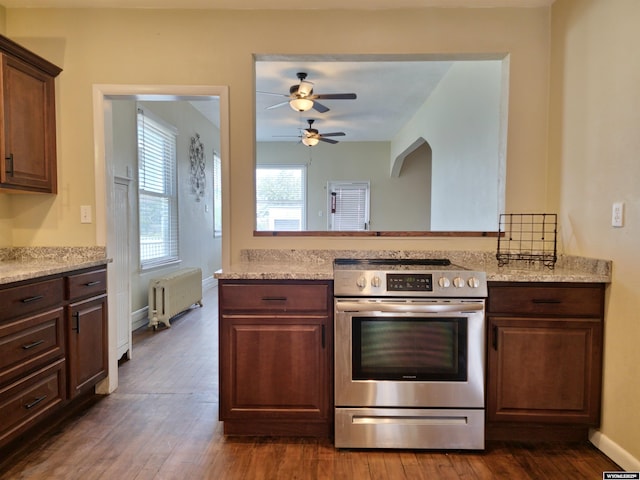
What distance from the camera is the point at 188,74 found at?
→ 2412 mm

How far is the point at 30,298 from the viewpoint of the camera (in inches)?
71.2

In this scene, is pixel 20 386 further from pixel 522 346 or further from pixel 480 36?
pixel 480 36

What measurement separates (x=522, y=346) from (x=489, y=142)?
5.68ft

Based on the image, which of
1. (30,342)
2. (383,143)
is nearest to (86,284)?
(30,342)

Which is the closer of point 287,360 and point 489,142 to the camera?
point 287,360

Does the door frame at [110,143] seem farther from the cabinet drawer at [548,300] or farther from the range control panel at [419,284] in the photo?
the cabinet drawer at [548,300]

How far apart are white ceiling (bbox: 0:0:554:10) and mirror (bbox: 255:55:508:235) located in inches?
11.7

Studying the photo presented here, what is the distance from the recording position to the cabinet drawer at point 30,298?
1.67 meters

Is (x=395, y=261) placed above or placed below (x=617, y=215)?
below

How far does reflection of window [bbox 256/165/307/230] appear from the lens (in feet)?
27.3

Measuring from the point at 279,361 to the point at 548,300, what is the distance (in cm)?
143

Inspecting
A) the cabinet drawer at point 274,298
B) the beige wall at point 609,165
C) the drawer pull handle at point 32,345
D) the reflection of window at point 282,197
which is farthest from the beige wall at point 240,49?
the reflection of window at point 282,197

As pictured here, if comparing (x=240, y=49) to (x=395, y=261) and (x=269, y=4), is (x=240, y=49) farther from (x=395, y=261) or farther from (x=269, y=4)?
(x=395, y=261)

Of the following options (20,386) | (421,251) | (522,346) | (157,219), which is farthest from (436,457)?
(157,219)
